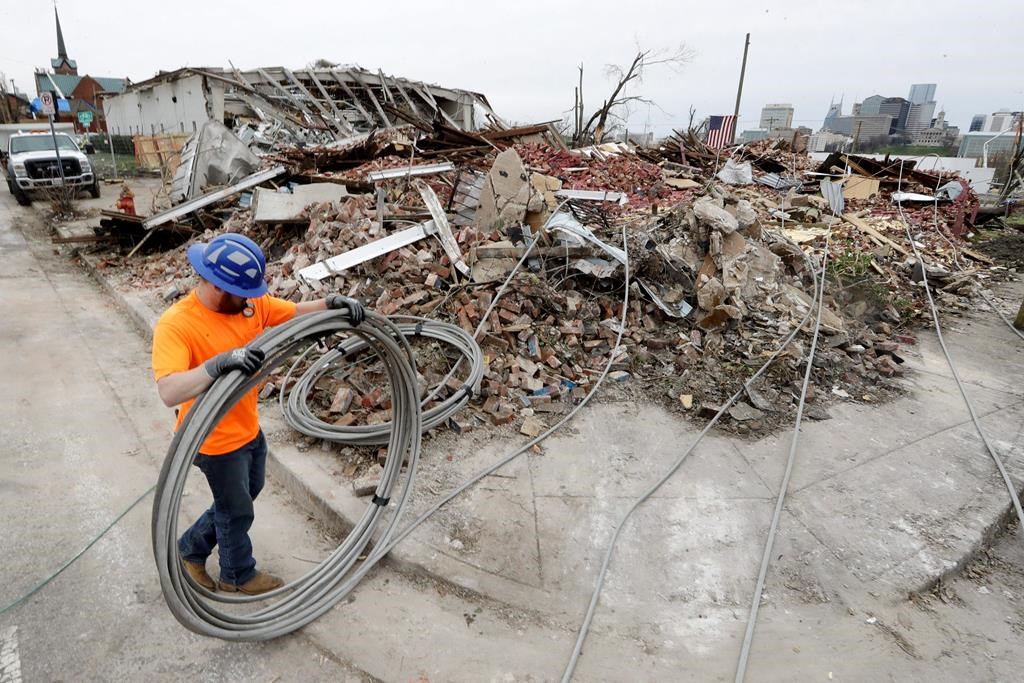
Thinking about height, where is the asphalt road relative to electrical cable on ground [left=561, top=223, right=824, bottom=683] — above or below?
below

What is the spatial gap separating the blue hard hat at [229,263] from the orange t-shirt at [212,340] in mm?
164

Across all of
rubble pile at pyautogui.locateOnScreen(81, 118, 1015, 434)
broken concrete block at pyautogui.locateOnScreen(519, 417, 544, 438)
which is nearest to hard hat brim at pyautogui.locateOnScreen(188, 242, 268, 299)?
rubble pile at pyautogui.locateOnScreen(81, 118, 1015, 434)

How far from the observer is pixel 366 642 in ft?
8.96

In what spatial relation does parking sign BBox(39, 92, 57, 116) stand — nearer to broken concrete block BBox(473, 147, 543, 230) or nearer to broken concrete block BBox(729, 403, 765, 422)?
broken concrete block BBox(473, 147, 543, 230)

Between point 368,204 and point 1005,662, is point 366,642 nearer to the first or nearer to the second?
point 1005,662

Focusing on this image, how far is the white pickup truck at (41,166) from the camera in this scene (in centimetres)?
1458

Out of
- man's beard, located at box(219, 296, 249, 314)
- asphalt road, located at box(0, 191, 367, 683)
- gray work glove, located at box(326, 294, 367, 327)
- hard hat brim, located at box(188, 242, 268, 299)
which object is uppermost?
hard hat brim, located at box(188, 242, 268, 299)

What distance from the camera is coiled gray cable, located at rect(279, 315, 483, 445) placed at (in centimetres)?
392

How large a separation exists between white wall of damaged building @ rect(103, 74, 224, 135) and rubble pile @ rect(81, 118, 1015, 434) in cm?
1035

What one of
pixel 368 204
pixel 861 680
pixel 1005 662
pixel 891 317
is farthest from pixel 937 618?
pixel 368 204

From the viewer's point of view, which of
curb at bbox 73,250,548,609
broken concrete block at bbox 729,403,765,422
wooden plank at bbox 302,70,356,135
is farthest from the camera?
wooden plank at bbox 302,70,356,135

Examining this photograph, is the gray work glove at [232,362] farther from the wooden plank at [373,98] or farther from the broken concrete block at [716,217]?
the wooden plank at [373,98]

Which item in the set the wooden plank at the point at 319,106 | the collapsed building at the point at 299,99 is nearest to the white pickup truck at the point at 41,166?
the collapsed building at the point at 299,99

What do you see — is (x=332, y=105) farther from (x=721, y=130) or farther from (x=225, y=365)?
(x=225, y=365)
